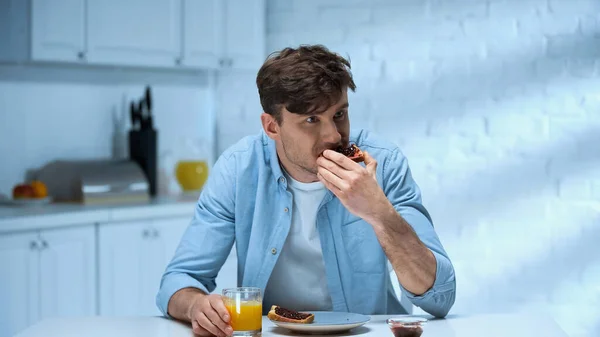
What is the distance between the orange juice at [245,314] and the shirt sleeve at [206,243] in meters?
0.36

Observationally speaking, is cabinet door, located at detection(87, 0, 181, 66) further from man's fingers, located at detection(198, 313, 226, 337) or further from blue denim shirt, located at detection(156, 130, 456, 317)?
man's fingers, located at detection(198, 313, 226, 337)

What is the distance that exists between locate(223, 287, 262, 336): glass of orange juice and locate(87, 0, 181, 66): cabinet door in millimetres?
2727

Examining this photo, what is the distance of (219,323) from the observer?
1955mm

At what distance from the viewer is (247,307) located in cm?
192

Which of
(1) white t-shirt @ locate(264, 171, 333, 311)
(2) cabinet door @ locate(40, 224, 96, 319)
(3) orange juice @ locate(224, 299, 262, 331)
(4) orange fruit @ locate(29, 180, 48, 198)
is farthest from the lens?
(4) orange fruit @ locate(29, 180, 48, 198)

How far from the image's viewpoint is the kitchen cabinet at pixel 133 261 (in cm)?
416

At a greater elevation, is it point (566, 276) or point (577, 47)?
point (577, 47)

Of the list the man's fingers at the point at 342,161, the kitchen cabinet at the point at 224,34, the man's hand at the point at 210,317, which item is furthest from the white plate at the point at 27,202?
the man's fingers at the point at 342,161

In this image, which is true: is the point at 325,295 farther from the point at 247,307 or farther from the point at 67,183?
the point at 67,183

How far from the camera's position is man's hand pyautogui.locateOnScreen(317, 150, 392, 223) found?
2.04 meters

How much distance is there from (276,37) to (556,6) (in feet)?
5.23

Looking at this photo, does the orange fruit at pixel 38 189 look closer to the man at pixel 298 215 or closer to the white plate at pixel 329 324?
the man at pixel 298 215

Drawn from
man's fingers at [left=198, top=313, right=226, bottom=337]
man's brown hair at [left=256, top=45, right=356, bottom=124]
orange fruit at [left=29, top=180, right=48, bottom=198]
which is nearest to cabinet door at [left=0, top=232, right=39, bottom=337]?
orange fruit at [left=29, top=180, right=48, bottom=198]

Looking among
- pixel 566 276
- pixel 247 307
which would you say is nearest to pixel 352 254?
pixel 247 307
